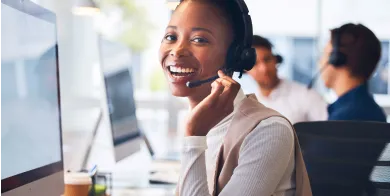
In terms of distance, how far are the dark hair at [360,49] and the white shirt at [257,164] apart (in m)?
1.20

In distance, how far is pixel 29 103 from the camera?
3.64ft

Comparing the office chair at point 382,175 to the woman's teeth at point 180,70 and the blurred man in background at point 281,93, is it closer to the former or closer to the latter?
the woman's teeth at point 180,70

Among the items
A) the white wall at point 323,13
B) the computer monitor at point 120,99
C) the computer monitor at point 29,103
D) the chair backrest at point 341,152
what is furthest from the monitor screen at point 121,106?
the white wall at point 323,13

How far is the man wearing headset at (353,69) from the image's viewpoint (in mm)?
1924

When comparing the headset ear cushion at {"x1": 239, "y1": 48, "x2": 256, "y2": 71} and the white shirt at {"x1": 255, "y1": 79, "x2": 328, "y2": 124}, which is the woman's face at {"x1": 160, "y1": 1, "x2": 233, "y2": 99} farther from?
the white shirt at {"x1": 255, "y1": 79, "x2": 328, "y2": 124}

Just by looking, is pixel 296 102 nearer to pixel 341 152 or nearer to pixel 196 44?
A: pixel 341 152

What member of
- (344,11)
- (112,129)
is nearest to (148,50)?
(344,11)

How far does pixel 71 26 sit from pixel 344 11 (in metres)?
3.52

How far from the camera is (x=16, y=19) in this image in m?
1.09

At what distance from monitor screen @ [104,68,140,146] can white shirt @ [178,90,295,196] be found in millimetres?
1058

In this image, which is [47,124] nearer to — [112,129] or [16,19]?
[16,19]

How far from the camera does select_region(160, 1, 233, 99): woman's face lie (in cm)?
102

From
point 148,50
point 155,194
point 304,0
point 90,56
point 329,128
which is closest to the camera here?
point 329,128

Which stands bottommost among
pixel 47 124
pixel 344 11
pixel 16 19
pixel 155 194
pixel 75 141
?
pixel 155 194
